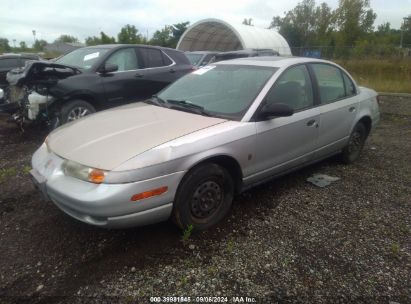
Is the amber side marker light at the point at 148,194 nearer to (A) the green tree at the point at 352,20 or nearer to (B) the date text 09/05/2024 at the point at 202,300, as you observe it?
(B) the date text 09/05/2024 at the point at 202,300

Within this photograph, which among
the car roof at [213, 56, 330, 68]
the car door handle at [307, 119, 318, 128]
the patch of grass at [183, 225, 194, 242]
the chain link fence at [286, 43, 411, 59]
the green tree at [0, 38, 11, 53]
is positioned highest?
the green tree at [0, 38, 11, 53]

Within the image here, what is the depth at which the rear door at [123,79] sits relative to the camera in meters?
6.16

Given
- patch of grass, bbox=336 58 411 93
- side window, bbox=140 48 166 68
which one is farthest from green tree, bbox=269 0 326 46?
side window, bbox=140 48 166 68

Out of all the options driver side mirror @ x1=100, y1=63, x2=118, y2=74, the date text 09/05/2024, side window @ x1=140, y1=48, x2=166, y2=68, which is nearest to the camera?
the date text 09/05/2024

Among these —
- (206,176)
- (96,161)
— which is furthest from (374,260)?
(96,161)

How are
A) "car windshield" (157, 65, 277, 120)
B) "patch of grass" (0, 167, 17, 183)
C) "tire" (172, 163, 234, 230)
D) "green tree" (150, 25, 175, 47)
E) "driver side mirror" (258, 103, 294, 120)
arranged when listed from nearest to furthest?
1. "tire" (172, 163, 234, 230)
2. "driver side mirror" (258, 103, 294, 120)
3. "car windshield" (157, 65, 277, 120)
4. "patch of grass" (0, 167, 17, 183)
5. "green tree" (150, 25, 175, 47)

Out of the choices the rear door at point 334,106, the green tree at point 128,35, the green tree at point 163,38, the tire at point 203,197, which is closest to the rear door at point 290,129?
the rear door at point 334,106

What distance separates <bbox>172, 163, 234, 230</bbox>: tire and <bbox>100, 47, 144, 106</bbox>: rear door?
367 centimetres

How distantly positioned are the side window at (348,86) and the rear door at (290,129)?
0.93 meters

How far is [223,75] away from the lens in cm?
401

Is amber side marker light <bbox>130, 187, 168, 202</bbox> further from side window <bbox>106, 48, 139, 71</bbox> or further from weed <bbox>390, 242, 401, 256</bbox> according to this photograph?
side window <bbox>106, 48, 139, 71</bbox>

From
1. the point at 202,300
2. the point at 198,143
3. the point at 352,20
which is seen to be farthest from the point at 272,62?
the point at 352,20

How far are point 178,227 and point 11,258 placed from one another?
139 cm

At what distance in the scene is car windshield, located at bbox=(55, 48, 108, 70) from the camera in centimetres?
627
